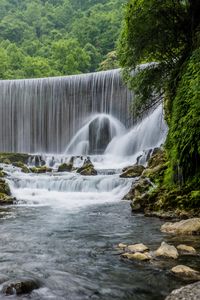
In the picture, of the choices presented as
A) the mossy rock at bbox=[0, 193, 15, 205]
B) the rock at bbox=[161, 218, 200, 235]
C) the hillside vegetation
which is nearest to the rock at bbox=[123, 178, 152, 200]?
the hillside vegetation

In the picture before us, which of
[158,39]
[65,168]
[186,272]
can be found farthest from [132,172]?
[186,272]

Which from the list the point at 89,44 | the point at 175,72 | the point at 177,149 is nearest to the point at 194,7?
the point at 175,72

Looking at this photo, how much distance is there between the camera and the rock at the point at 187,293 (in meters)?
4.83

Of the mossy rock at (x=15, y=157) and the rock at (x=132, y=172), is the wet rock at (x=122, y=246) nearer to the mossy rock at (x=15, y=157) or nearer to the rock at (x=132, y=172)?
the rock at (x=132, y=172)

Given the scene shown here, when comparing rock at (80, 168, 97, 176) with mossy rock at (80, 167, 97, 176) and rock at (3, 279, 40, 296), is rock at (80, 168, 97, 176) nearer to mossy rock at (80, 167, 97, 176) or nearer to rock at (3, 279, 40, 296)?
mossy rock at (80, 167, 97, 176)

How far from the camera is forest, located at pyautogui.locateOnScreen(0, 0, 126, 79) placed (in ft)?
188

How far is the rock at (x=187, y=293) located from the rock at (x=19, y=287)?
71.2 inches

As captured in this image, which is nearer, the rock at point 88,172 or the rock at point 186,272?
the rock at point 186,272

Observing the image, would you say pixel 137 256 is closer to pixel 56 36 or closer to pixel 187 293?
pixel 187 293

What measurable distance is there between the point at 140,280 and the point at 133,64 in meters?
9.46

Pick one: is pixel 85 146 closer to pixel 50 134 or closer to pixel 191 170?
pixel 50 134

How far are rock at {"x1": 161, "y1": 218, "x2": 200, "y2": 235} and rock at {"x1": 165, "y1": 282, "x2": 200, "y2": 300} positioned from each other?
357 centimetres

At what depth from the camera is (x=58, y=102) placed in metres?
33.9

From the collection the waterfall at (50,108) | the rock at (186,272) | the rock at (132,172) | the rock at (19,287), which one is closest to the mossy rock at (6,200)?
the rock at (132,172)
